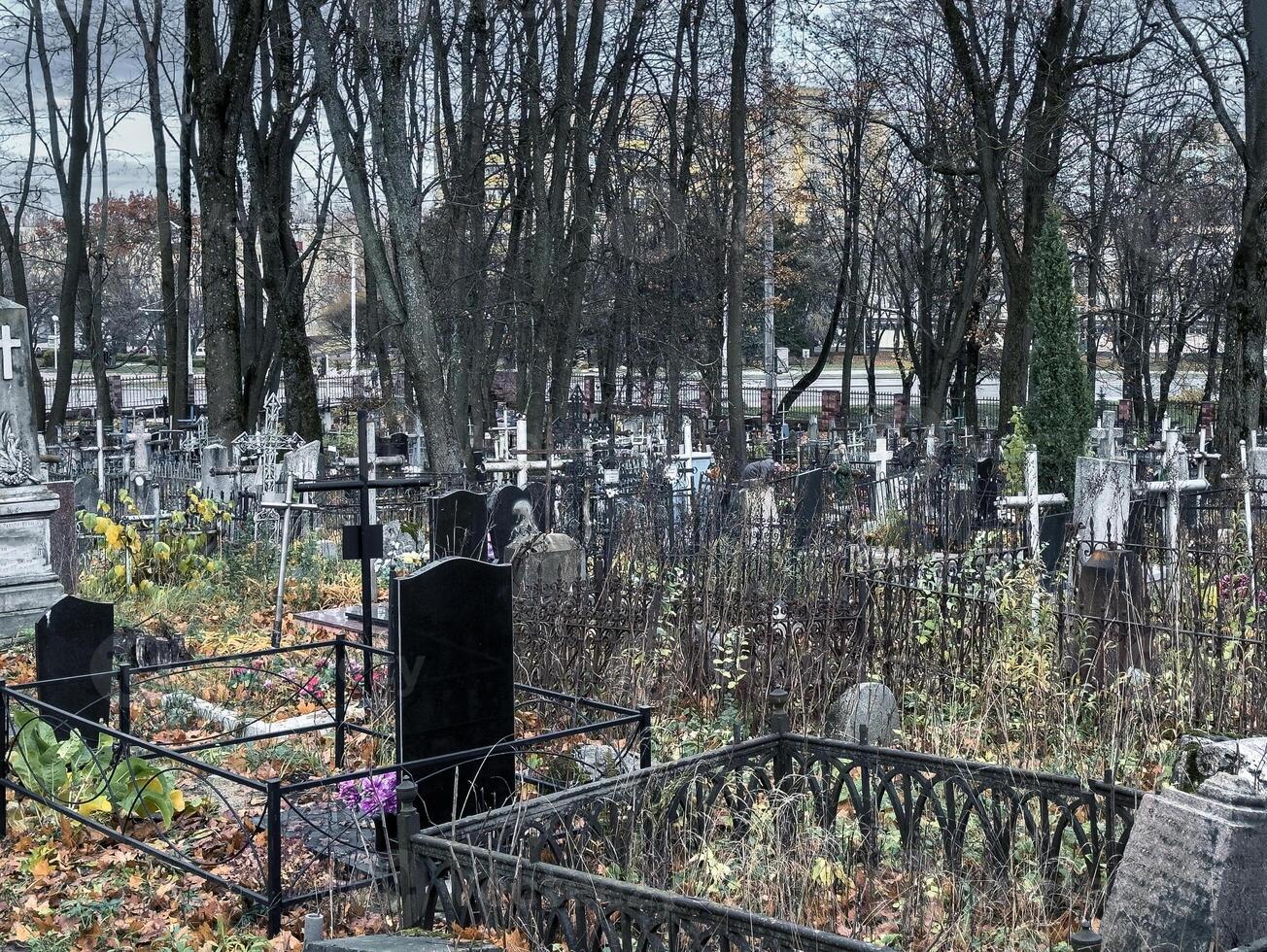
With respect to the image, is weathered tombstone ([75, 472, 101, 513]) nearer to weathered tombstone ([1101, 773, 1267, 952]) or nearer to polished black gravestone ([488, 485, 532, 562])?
polished black gravestone ([488, 485, 532, 562])

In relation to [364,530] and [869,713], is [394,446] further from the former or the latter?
[869,713]

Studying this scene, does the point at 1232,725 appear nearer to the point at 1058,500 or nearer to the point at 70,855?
the point at 70,855

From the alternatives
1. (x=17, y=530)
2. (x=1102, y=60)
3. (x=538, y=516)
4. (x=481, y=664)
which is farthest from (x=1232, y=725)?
(x=1102, y=60)

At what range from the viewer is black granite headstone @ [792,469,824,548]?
12.1 metres

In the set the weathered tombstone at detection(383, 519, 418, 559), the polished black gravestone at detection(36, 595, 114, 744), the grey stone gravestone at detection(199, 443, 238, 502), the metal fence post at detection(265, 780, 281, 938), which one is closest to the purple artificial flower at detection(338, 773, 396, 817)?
the metal fence post at detection(265, 780, 281, 938)

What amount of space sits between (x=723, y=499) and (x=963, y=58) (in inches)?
511

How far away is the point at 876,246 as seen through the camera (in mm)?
38656

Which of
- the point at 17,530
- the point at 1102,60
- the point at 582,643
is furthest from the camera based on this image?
the point at 1102,60

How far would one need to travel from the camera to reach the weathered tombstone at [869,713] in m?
7.57

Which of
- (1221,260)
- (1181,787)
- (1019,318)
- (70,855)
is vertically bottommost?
(70,855)

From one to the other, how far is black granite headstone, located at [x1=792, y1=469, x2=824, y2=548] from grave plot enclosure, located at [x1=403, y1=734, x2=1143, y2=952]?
19.7 ft

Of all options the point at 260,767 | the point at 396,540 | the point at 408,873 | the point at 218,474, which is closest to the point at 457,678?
the point at 408,873

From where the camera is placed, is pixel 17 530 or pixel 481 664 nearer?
pixel 481 664

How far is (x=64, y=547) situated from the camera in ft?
40.1
